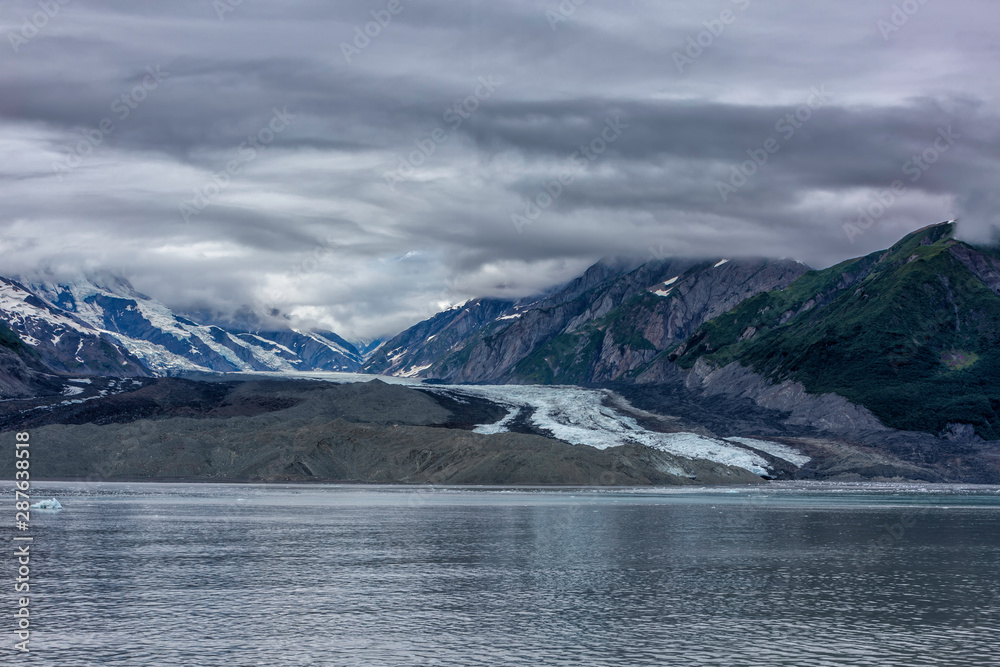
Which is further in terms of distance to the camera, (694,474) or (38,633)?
(694,474)

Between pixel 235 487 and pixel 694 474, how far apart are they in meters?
87.0

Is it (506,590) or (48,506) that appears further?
(48,506)

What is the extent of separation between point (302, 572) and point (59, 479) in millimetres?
144272

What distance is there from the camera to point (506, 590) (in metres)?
51.1

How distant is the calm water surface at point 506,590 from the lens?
121 feet

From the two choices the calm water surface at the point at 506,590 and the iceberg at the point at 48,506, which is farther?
the iceberg at the point at 48,506

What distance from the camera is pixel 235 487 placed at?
16725 cm

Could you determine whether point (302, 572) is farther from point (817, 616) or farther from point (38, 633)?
point (817, 616)

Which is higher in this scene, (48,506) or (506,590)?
(506,590)

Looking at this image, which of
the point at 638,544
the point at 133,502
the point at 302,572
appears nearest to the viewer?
the point at 302,572

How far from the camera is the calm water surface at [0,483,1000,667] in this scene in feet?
121

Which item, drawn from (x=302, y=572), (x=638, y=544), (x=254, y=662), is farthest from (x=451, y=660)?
(x=638, y=544)

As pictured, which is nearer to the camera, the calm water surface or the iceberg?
the calm water surface

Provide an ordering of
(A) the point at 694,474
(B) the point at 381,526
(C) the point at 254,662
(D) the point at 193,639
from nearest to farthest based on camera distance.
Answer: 1. (C) the point at 254,662
2. (D) the point at 193,639
3. (B) the point at 381,526
4. (A) the point at 694,474
